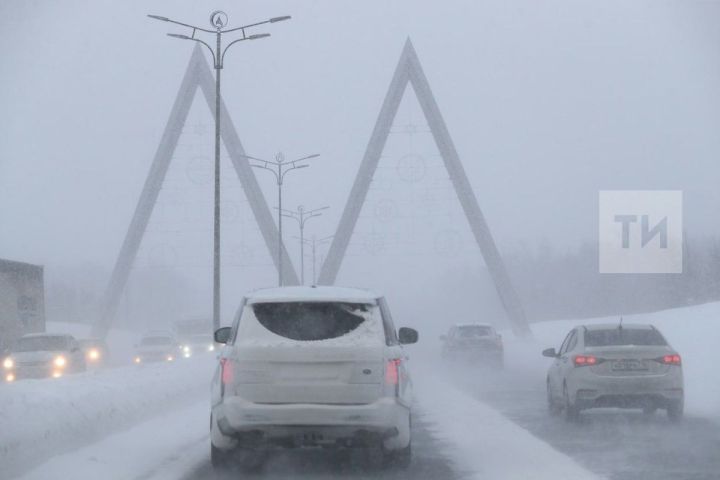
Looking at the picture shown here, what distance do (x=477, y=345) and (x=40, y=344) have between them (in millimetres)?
13317

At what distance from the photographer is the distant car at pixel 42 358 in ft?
108

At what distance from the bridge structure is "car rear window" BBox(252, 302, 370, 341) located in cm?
5006

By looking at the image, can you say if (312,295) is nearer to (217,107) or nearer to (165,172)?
(217,107)

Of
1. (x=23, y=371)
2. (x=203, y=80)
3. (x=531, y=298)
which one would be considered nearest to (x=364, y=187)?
(x=203, y=80)

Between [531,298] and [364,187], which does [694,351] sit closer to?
[364,187]

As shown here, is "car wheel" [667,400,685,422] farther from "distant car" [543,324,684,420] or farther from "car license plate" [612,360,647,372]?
"car license plate" [612,360,647,372]

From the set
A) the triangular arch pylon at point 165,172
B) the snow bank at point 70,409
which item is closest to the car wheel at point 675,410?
the snow bank at point 70,409

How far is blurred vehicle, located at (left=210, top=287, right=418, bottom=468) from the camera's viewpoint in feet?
36.0

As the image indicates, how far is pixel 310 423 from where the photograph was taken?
10.9 m

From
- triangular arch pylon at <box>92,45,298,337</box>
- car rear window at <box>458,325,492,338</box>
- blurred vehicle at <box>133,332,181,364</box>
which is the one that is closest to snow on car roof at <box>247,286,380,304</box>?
car rear window at <box>458,325,492,338</box>

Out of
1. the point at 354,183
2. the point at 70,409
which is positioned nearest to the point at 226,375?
the point at 70,409

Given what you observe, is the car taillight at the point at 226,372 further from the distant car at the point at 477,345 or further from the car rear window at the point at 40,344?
the distant car at the point at 477,345

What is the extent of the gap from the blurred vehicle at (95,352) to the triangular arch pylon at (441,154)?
15.3 m

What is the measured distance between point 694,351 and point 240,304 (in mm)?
19344
